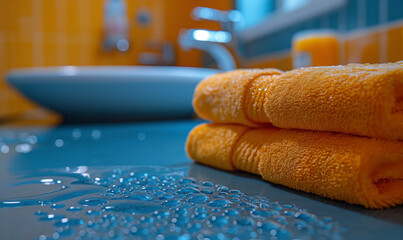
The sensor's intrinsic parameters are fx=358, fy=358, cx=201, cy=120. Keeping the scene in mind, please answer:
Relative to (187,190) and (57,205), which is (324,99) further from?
(57,205)

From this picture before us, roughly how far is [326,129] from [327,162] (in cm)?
4

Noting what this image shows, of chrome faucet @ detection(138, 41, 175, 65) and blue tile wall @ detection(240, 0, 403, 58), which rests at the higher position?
chrome faucet @ detection(138, 41, 175, 65)

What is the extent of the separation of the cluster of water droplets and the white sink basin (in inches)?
36.2

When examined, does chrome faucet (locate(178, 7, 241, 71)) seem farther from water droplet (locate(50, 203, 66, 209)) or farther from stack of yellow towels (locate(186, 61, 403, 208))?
water droplet (locate(50, 203, 66, 209))

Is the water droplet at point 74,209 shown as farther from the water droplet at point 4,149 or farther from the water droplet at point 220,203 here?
the water droplet at point 4,149

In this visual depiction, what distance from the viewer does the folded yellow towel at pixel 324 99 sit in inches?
13.7

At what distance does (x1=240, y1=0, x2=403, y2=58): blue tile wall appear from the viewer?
88cm

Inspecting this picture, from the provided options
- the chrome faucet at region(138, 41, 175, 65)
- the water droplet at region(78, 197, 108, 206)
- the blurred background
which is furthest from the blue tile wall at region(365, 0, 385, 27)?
the chrome faucet at region(138, 41, 175, 65)

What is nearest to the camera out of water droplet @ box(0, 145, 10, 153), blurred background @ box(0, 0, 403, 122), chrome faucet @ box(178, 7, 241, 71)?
water droplet @ box(0, 145, 10, 153)

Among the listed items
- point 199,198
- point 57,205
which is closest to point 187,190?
point 199,198

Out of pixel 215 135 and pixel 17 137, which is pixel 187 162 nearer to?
pixel 215 135

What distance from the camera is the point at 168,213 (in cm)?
37

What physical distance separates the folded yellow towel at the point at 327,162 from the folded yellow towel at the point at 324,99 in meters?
0.01

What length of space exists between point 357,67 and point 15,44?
6.99 feet
